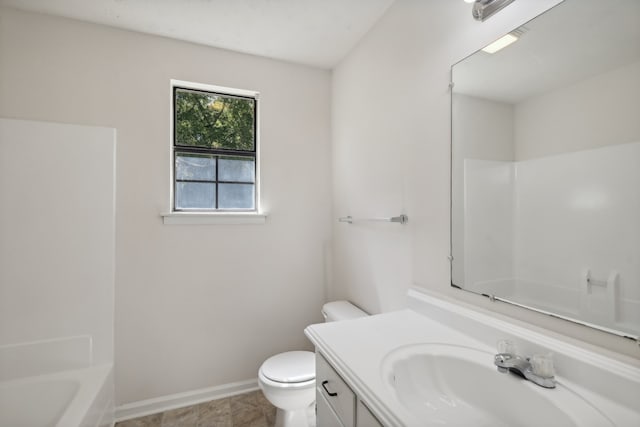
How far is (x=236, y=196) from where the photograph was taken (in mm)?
2316

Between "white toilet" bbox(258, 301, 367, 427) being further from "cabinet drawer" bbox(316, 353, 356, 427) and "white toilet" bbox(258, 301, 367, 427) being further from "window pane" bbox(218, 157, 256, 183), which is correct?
"window pane" bbox(218, 157, 256, 183)

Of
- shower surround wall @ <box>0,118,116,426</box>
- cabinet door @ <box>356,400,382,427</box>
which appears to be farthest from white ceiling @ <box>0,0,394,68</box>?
cabinet door @ <box>356,400,382,427</box>

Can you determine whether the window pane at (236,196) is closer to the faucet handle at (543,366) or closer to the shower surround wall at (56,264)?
the shower surround wall at (56,264)

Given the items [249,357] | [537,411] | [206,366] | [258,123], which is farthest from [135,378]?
[537,411]

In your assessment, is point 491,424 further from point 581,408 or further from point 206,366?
point 206,366

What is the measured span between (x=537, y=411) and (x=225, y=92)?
244cm

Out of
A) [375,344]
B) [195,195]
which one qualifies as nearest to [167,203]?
[195,195]

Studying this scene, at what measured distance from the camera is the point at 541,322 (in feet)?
3.21

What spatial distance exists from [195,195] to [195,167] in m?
0.20

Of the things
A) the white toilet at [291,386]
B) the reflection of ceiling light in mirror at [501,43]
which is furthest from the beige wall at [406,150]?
the white toilet at [291,386]

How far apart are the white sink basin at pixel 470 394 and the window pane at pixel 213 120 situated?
1.88 m

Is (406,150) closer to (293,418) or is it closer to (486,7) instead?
(486,7)

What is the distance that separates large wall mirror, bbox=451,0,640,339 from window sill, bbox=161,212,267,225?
4.82 feet

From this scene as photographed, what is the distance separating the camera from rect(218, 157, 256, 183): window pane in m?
2.28
